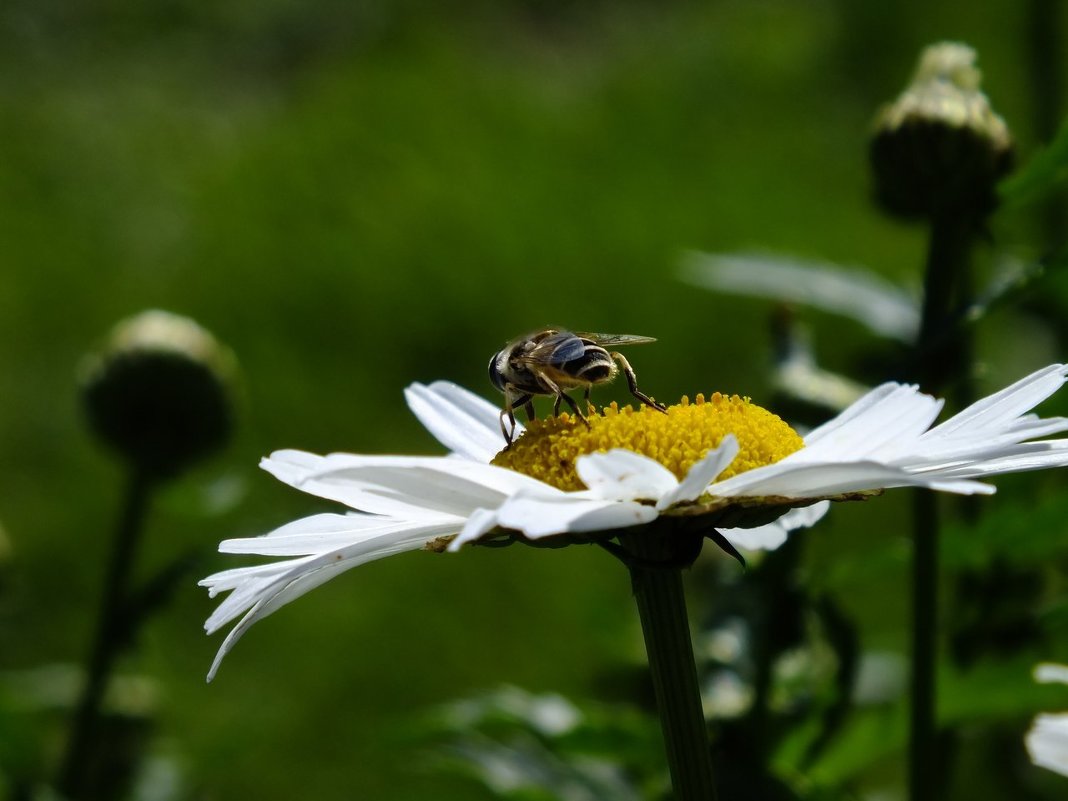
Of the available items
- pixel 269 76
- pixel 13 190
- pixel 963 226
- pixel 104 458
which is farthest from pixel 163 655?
pixel 269 76

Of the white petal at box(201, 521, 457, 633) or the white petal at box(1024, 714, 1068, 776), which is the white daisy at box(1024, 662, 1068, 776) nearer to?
the white petal at box(1024, 714, 1068, 776)

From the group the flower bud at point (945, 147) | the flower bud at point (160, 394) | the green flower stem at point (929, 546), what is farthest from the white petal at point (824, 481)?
the flower bud at point (160, 394)

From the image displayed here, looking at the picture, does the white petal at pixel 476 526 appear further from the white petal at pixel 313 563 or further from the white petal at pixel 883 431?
the white petal at pixel 883 431

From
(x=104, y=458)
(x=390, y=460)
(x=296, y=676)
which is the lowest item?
(x=390, y=460)

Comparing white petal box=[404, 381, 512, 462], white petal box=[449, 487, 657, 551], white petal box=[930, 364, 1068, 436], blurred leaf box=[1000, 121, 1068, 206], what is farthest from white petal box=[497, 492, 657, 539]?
blurred leaf box=[1000, 121, 1068, 206]

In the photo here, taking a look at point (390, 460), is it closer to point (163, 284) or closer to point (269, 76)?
point (163, 284)

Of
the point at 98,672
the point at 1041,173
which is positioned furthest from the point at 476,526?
the point at 98,672

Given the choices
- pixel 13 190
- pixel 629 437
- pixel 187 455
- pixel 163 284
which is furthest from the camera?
pixel 13 190
